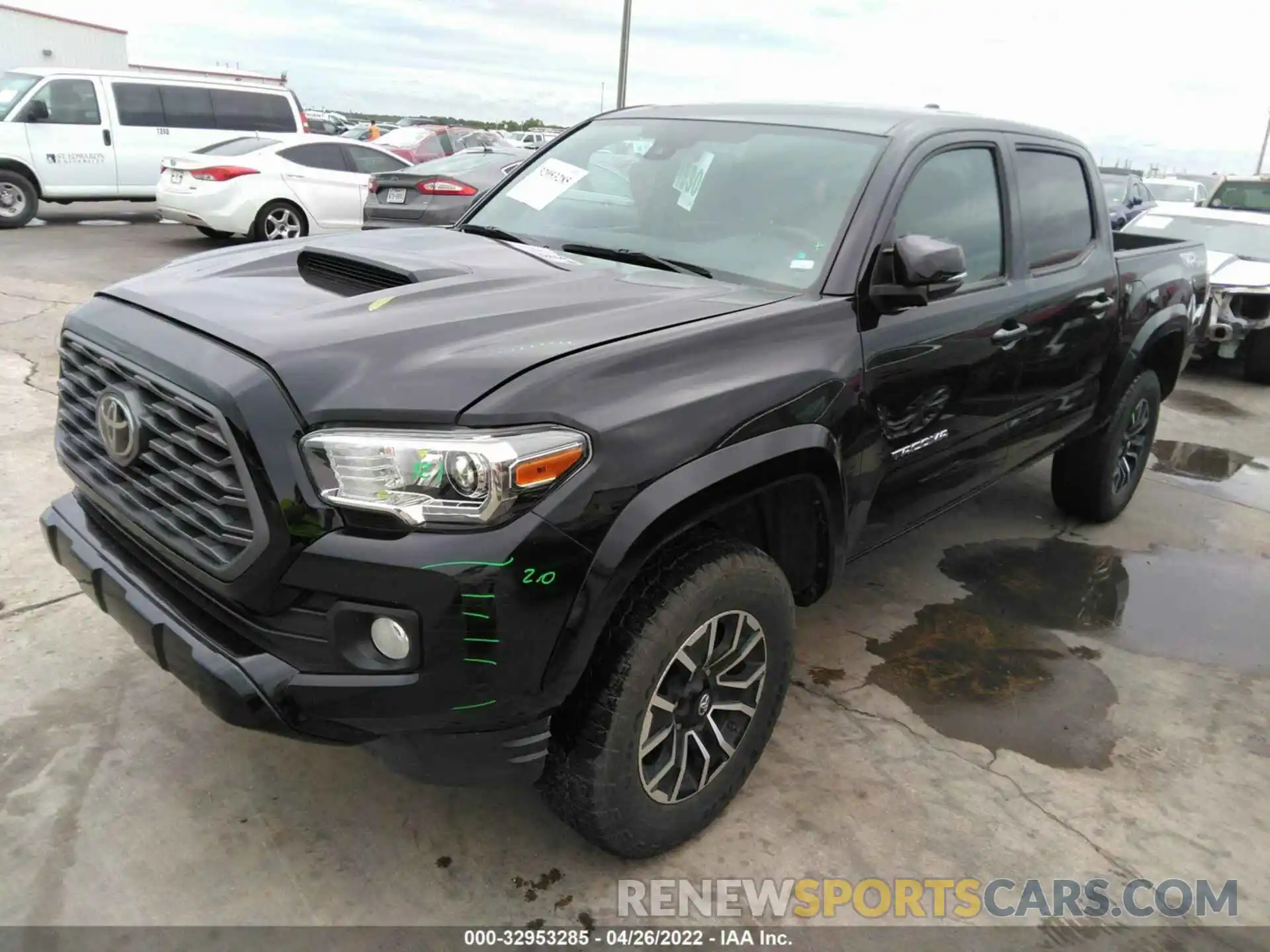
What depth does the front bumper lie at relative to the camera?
1916 mm

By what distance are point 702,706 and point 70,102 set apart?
554 inches

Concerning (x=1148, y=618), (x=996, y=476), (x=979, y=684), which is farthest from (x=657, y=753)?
(x=1148, y=618)

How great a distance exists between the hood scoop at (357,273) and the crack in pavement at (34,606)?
66.6 inches

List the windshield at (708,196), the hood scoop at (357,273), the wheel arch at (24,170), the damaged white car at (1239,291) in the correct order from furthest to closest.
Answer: the wheel arch at (24,170), the damaged white car at (1239,291), the windshield at (708,196), the hood scoop at (357,273)

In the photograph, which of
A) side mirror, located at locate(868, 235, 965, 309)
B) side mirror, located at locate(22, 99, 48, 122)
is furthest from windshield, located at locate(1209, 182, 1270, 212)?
side mirror, located at locate(22, 99, 48, 122)

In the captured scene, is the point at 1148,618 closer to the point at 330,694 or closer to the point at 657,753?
the point at 657,753

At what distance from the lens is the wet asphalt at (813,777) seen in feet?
7.70

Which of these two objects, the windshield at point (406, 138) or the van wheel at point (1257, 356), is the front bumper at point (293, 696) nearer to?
the van wheel at point (1257, 356)

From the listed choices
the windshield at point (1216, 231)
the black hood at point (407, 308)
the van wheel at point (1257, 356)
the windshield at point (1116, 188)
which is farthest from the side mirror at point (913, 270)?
the windshield at point (1116, 188)

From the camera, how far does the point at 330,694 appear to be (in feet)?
6.27

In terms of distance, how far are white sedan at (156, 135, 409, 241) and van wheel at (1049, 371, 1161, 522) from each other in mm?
8929

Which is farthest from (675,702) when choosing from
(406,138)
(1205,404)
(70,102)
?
(406,138)

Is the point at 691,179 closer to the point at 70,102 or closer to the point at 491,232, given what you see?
the point at 491,232

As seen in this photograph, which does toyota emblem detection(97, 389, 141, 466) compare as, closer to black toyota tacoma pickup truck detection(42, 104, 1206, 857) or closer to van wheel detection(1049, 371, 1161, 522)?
black toyota tacoma pickup truck detection(42, 104, 1206, 857)
